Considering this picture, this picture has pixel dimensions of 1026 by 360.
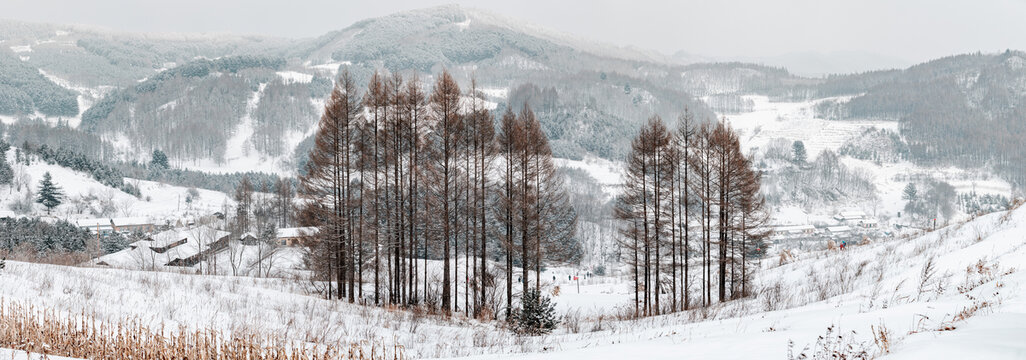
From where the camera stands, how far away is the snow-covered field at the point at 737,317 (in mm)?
→ 5934

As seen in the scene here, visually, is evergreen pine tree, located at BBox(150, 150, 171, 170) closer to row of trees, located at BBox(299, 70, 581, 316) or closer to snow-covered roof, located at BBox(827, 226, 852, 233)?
row of trees, located at BBox(299, 70, 581, 316)

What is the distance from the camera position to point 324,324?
43.0ft

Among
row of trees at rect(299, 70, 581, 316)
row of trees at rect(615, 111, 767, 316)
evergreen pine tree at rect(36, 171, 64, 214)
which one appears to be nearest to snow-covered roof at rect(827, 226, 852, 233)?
row of trees at rect(615, 111, 767, 316)

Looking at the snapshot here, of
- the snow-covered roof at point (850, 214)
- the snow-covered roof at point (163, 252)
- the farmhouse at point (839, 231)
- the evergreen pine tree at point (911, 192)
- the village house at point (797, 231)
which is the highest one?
the snow-covered roof at point (163, 252)

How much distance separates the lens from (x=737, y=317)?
1266cm

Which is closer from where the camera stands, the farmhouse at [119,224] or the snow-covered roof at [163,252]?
the snow-covered roof at [163,252]

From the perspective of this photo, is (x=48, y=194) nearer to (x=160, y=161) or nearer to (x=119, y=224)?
(x=119, y=224)

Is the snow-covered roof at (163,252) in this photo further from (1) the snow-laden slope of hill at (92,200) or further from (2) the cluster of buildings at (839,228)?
(2) the cluster of buildings at (839,228)

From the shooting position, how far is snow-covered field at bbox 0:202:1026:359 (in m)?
5.93

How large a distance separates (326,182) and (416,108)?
5.11 m

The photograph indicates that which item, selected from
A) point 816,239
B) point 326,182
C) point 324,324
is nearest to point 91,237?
point 326,182

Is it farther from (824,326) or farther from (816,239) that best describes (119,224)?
(816,239)

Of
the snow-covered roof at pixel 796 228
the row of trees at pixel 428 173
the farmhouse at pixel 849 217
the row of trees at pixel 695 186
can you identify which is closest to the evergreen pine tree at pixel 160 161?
the row of trees at pixel 428 173

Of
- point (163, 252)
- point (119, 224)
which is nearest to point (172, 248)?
point (163, 252)
